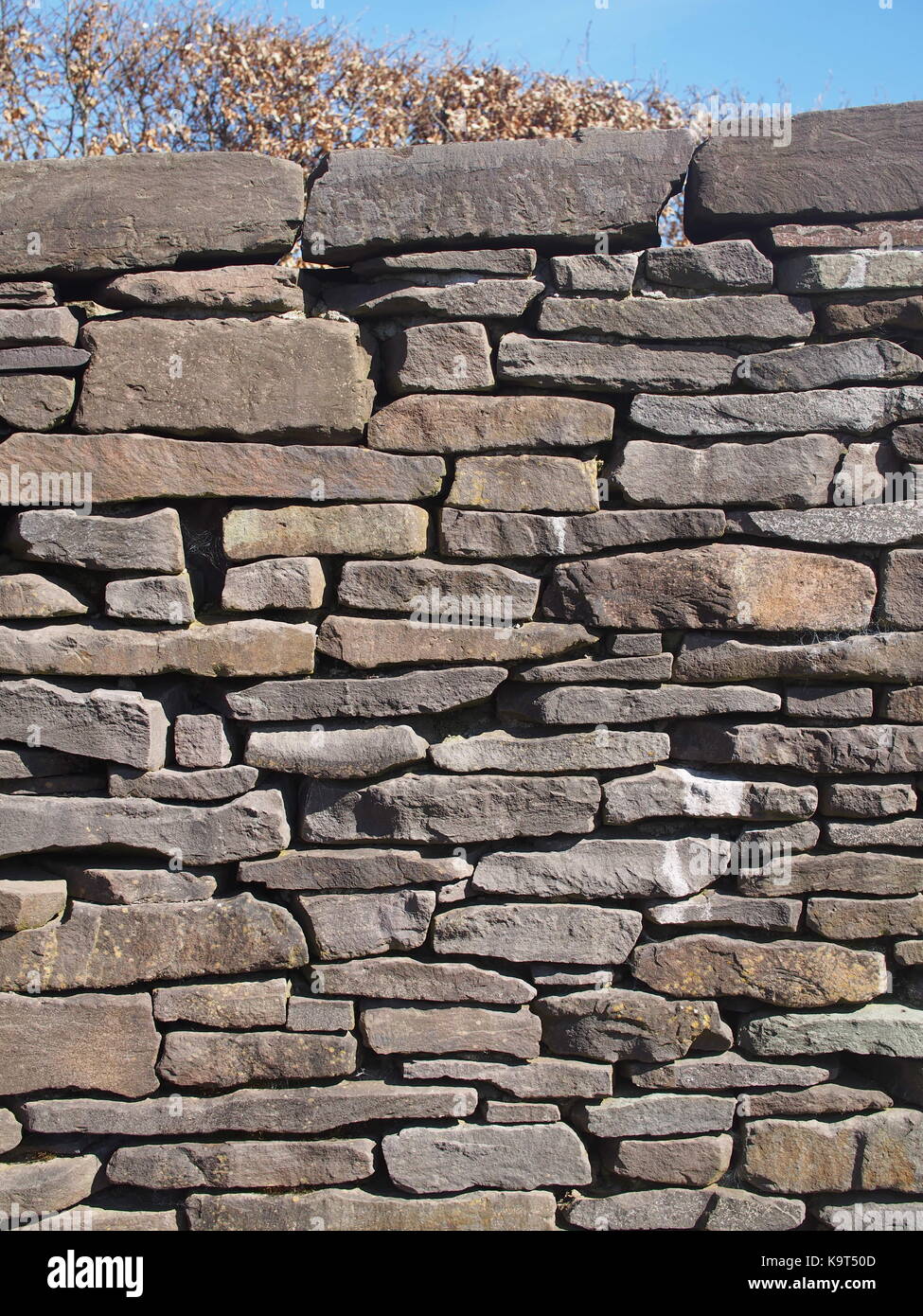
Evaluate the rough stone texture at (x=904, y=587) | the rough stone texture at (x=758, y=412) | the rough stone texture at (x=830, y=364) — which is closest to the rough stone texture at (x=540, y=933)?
the rough stone texture at (x=904, y=587)

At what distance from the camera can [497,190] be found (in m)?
2.49

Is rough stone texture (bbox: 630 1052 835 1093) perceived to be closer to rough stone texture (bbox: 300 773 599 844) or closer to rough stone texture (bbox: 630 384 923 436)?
rough stone texture (bbox: 300 773 599 844)

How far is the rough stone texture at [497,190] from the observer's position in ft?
8.16

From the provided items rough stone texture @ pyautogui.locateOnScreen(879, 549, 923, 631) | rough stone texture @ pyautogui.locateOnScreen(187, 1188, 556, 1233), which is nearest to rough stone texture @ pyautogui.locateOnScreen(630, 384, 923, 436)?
rough stone texture @ pyautogui.locateOnScreen(879, 549, 923, 631)

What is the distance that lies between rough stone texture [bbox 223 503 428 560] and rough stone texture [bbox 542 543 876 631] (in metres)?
0.46

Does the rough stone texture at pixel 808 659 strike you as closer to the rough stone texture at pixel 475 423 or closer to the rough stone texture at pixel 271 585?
the rough stone texture at pixel 475 423

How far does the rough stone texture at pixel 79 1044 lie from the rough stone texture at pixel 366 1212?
0.38 metres

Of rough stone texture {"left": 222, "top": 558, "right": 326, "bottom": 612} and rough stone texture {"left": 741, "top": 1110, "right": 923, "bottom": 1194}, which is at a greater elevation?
rough stone texture {"left": 222, "top": 558, "right": 326, "bottom": 612}

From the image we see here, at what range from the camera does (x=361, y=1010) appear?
256 centimetres

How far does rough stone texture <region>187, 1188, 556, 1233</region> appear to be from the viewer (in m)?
2.53

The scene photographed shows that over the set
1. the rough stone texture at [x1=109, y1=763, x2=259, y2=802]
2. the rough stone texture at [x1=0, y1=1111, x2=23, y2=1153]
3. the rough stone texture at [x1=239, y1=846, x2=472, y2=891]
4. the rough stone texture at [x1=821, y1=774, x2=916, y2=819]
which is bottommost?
the rough stone texture at [x1=0, y1=1111, x2=23, y2=1153]

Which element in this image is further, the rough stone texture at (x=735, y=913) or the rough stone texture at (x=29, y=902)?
the rough stone texture at (x=735, y=913)

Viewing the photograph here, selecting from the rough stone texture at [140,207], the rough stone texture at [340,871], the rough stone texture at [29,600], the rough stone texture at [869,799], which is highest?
the rough stone texture at [140,207]

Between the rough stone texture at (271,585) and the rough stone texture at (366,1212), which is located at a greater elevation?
the rough stone texture at (271,585)
